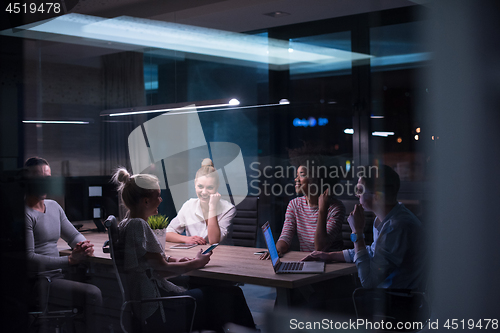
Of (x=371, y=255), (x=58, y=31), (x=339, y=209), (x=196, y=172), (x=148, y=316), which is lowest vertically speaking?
(x=148, y=316)

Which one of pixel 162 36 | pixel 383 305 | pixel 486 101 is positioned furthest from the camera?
Result: pixel 162 36

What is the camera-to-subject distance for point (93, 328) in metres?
2.39

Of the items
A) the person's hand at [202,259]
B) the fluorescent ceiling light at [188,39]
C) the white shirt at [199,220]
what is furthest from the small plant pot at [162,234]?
the fluorescent ceiling light at [188,39]

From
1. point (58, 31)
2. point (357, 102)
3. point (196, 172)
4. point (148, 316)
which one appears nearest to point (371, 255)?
point (357, 102)

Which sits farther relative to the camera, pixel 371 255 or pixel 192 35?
pixel 192 35

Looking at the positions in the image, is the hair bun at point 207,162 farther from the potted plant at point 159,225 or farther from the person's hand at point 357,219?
the person's hand at point 357,219

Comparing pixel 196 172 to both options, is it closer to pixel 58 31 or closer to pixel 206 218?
pixel 206 218

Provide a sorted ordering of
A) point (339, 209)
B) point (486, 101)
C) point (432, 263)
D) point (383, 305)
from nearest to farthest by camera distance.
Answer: point (486, 101), point (432, 263), point (383, 305), point (339, 209)

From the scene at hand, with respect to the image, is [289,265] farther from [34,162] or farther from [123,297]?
[34,162]

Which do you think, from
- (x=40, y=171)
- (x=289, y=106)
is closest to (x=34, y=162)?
(x=40, y=171)

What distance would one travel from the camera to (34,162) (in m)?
2.20

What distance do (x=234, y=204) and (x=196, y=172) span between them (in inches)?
15.6

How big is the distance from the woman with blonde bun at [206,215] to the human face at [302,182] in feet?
1.98

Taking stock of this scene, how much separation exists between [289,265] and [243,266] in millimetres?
253
